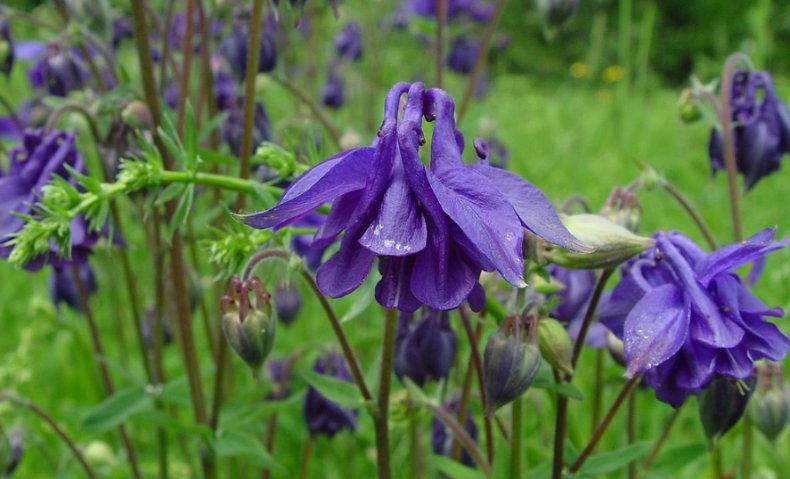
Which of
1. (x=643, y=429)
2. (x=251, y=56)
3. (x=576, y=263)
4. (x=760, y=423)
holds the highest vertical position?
(x=251, y=56)

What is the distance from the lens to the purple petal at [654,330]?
1.16 metres

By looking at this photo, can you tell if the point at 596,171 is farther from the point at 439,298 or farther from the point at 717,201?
the point at 439,298

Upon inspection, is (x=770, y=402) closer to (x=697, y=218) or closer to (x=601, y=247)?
(x=697, y=218)

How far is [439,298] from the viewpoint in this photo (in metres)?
0.96

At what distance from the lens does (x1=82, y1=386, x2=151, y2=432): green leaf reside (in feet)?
6.34

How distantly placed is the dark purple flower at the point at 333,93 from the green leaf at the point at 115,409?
195 centimetres

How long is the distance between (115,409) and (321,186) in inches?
49.7

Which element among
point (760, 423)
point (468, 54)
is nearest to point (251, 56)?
point (760, 423)

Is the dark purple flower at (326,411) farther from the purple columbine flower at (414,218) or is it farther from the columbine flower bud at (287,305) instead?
the purple columbine flower at (414,218)

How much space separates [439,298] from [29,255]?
2.12ft

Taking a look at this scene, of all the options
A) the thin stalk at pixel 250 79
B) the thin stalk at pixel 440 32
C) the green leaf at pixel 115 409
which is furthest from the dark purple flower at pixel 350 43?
the thin stalk at pixel 250 79

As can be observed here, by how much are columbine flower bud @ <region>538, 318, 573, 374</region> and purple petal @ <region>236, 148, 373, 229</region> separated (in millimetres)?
415

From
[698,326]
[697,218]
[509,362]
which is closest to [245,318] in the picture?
[509,362]

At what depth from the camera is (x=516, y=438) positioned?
136 centimetres
